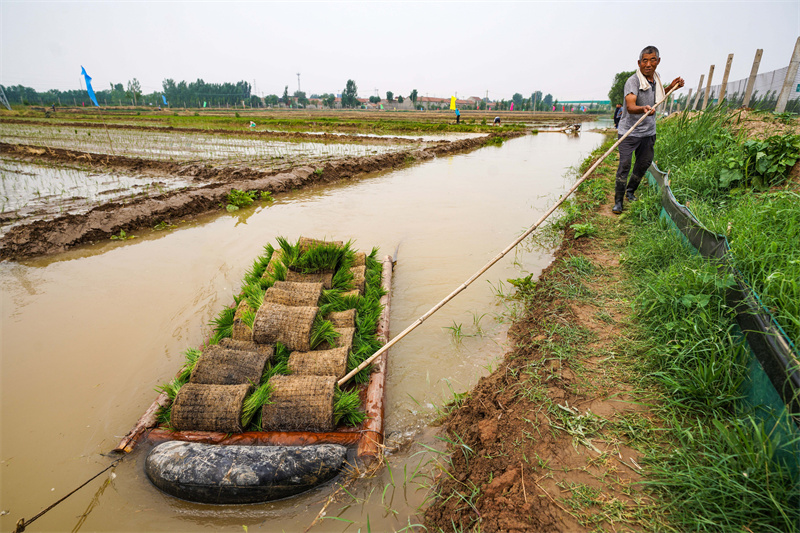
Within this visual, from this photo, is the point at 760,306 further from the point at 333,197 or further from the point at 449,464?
the point at 333,197

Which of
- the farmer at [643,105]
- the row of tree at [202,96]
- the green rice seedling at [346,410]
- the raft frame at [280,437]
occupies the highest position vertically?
the row of tree at [202,96]

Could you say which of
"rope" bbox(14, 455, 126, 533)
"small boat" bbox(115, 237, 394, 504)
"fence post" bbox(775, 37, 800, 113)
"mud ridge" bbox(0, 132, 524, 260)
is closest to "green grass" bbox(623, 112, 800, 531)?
"small boat" bbox(115, 237, 394, 504)

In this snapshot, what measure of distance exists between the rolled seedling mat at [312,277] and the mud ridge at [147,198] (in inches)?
167

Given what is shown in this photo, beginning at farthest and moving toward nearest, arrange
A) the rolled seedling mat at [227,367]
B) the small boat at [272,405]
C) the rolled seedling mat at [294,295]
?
the rolled seedling mat at [294,295], the rolled seedling mat at [227,367], the small boat at [272,405]

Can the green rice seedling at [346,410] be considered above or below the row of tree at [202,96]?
below

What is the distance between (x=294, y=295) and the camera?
285 cm

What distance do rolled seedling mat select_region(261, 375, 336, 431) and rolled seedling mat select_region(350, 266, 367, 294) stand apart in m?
1.27

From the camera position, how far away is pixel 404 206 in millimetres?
7352

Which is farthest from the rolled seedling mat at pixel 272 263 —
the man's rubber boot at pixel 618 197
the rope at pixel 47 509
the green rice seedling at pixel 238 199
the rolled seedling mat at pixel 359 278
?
the man's rubber boot at pixel 618 197

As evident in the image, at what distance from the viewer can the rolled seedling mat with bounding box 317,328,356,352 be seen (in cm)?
264

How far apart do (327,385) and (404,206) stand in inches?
218

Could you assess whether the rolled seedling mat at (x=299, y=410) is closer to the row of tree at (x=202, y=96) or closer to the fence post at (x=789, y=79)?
the fence post at (x=789, y=79)

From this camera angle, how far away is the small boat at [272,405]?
74.4 inches

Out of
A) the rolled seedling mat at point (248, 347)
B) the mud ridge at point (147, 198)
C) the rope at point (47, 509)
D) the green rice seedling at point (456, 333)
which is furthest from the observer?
the mud ridge at point (147, 198)
